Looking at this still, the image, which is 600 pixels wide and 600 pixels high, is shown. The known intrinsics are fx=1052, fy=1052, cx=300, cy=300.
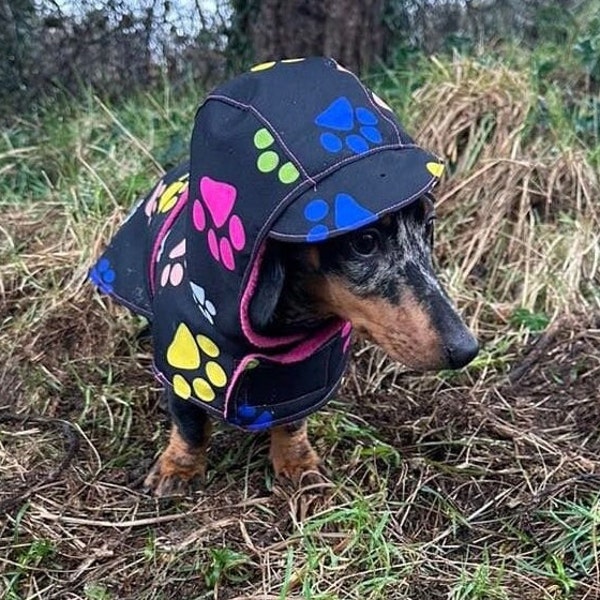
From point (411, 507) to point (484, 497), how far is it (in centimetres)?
19

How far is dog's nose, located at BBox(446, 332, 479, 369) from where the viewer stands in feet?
6.48

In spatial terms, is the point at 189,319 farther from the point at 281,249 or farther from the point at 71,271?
the point at 71,271

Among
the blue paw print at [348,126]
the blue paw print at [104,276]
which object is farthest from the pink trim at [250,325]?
the blue paw print at [104,276]

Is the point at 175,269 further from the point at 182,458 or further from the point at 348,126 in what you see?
the point at 348,126

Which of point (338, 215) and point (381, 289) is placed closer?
point (338, 215)

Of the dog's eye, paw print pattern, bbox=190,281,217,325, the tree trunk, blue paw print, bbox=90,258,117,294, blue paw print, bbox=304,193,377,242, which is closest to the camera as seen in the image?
blue paw print, bbox=304,193,377,242

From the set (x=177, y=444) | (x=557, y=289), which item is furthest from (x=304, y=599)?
(x=557, y=289)

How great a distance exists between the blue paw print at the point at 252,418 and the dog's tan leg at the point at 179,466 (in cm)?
21

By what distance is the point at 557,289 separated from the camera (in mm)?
3355

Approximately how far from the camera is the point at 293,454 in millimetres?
2576

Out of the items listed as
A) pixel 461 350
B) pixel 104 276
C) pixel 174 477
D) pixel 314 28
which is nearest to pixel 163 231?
pixel 104 276

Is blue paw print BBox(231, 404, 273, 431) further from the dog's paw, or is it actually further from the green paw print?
the green paw print

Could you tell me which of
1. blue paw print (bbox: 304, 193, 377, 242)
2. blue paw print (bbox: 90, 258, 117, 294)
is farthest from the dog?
blue paw print (bbox: 90, 258, 117, 294)

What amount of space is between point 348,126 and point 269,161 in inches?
6.3
